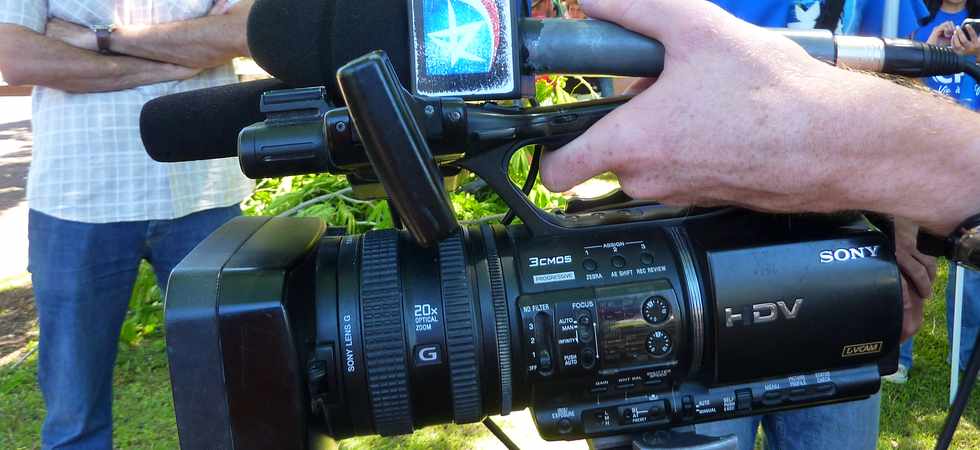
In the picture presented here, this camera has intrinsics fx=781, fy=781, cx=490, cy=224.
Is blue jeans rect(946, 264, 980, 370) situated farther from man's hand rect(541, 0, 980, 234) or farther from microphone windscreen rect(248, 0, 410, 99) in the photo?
microphone windscreen rect(248, 0, 410, 99)

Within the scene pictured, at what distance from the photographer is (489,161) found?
38.1 inches

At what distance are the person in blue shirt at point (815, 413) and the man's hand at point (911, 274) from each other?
0.39 m

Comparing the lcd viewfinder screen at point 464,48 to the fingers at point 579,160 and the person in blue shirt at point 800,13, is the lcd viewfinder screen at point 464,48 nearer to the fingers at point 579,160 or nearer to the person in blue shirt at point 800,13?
the fingers at point 579,160

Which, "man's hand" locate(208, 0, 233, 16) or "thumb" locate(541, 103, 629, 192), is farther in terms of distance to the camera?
"man's hand" locate(208, 0, 233, 16)

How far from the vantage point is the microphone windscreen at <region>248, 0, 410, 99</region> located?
2.93 ft

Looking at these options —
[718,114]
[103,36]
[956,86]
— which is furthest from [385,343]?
[956,86]

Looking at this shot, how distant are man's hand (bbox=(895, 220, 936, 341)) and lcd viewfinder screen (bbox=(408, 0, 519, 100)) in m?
0.64

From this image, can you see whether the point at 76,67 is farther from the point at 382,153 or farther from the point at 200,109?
the point at 382,153

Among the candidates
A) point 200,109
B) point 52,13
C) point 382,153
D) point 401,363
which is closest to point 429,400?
point 401,363

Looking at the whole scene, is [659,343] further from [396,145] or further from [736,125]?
[396,145]

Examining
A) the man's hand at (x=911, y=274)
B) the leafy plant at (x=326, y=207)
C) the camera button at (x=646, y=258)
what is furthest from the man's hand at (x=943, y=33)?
the camera button at (x=646, y=258)

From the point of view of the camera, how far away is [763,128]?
905mm

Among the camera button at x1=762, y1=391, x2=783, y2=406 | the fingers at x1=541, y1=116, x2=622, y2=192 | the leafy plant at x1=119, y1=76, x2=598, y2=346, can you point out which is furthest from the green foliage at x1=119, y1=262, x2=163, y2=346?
the camera button at x1=762, y1=391, x2=783, y2=406

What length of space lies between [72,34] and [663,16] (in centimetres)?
177
